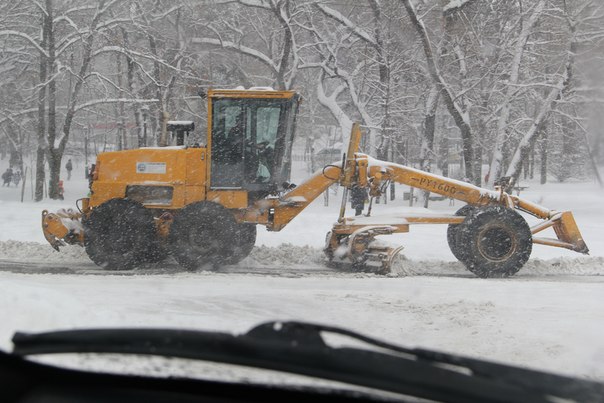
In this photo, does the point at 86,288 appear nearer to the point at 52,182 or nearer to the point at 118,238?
the point at 118,238

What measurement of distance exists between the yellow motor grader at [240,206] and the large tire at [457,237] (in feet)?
0.14

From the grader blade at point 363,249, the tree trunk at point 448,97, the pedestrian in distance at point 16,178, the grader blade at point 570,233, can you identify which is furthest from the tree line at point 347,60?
the pedestrian in distance at point 16,178

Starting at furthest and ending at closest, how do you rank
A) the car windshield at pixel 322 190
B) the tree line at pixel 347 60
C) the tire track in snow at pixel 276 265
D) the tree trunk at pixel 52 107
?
the tree trunk at pixel 52 107, the tree line at pixel 347 60, the tire track in snow at pixel 276 265, the car windshield at pixel 322 190

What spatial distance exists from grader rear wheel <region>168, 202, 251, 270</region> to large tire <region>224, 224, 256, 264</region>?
8 centimetres

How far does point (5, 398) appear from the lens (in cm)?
225

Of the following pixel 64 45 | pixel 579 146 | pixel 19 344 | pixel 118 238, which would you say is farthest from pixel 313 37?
pixel 19 344

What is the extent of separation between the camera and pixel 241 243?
41.8 feet

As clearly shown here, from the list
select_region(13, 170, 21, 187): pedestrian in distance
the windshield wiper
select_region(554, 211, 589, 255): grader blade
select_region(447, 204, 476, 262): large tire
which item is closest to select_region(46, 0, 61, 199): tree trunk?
select_region(13, 170, 21, 187): pedestrian in distance

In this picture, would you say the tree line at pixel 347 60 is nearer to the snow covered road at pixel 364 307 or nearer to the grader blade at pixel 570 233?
the grader blade at pixel 570 233

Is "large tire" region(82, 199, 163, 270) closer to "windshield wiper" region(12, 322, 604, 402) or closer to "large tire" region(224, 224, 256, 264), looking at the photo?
"large tire" region(224, 224, 256, 264)

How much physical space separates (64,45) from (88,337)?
2670cm

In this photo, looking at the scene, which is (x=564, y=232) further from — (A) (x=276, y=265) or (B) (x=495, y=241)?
(A) (x=276, y=265)

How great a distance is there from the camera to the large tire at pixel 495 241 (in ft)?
39.5

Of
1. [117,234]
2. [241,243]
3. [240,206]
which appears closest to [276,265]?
[241,243]
